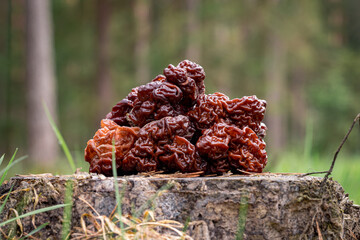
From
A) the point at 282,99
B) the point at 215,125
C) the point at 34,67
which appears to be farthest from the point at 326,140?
the point at 215,125

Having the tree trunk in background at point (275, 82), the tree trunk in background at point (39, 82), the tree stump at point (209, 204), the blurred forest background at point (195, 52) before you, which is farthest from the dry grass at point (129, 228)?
the tree trunk in background at point (275, 82)

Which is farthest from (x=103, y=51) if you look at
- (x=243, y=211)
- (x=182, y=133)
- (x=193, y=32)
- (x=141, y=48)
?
(x=243, y=211)

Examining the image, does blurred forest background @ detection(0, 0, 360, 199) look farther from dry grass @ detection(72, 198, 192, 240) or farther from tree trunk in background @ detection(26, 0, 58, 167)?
dry grass @ detection(72, 198, 192, 240)

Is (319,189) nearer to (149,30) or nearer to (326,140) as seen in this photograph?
(326,140)

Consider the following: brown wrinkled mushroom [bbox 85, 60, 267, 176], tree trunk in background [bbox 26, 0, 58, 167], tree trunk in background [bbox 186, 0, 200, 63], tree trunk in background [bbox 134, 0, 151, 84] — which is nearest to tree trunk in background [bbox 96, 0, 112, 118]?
tree trunk in background [bbox 134, 0, 151, 84]

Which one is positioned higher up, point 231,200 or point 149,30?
point 149,30
